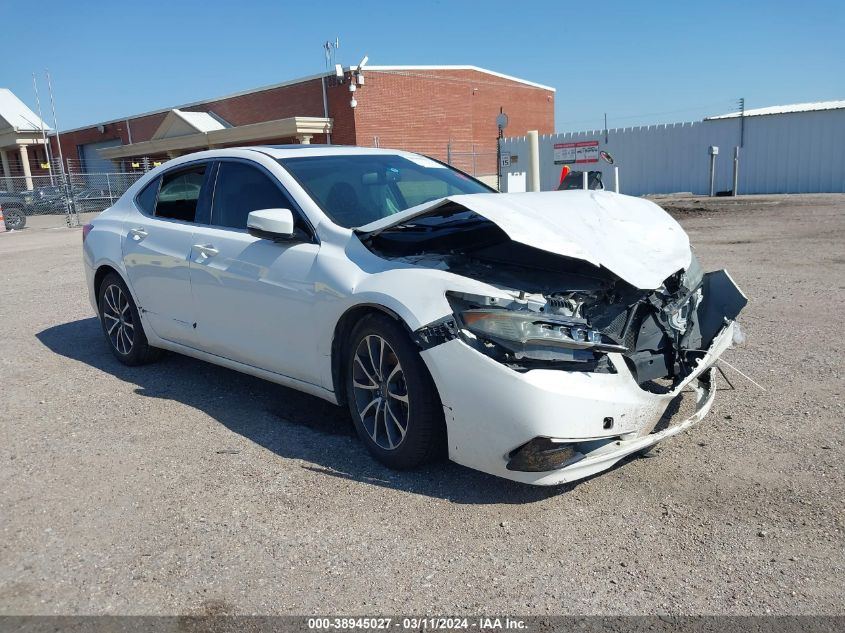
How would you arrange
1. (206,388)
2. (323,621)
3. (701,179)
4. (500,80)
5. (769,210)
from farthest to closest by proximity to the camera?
(500,80), (701,179), (769,210), (206,388), (323,621)

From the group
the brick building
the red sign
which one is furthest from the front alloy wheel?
the brick building

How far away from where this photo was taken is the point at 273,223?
13.7 feet

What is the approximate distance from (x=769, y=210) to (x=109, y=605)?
62.9 feet

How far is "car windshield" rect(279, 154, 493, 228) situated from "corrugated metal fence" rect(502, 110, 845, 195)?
17.6 m

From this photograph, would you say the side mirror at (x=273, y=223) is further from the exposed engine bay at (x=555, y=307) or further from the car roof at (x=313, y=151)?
the car roof at (x=313, y=151)

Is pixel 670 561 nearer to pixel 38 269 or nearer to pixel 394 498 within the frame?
pixel 394 498

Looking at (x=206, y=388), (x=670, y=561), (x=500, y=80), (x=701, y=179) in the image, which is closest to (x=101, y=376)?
(x=206, y=388)

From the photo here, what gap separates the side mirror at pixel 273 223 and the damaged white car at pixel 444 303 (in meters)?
0.01

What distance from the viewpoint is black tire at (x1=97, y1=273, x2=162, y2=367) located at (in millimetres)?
5816

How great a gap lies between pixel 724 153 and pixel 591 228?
24.9m

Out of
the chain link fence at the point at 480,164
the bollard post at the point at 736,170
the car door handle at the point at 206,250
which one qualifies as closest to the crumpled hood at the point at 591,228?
the car door handle at the point at 206,250

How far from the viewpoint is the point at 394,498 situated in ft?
11.7

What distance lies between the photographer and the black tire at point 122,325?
582 centimetres

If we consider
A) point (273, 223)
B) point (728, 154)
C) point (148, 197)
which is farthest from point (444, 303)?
point (728, 154)
